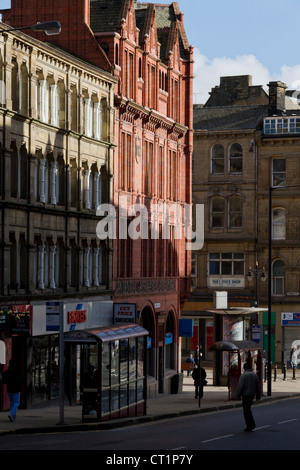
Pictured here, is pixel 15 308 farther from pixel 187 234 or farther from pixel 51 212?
pixel 187 234

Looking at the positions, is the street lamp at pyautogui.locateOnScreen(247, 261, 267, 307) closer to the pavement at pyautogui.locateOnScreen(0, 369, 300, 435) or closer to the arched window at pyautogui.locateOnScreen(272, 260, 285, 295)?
the arched window at pyautogui.locateOnScreen(272, 260, 285, 295)

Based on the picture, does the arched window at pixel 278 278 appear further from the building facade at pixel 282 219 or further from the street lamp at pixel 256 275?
the street lamp at pixel 256 275

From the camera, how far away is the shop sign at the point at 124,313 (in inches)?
1850

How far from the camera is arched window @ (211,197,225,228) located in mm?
78750

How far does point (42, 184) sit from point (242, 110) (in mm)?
41642

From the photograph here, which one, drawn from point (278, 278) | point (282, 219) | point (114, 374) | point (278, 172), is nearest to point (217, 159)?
point (278, 172)

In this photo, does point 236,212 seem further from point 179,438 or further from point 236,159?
point 179,438

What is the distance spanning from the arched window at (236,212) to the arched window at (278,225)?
239 centimetres

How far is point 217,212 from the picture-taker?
259ft

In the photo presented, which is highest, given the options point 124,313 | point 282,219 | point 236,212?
point 236,212

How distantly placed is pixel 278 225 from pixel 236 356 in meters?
26.4

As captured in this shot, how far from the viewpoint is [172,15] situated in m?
61.8

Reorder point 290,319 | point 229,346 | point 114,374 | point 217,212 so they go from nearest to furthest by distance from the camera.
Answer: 1. point 114,374
2. point 229,346
3. point 290,319
4. point 217,212

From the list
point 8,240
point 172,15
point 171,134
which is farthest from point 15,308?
point 172,15
